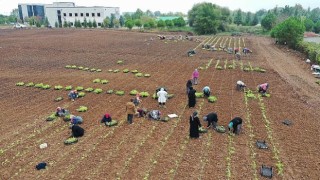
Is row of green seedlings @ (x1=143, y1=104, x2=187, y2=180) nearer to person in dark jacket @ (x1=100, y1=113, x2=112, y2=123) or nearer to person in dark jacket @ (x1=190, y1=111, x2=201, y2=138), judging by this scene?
person in dark jacket @ (x1=190, y1=111, x2=201, y2=138)

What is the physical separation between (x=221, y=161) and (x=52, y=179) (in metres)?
7.37

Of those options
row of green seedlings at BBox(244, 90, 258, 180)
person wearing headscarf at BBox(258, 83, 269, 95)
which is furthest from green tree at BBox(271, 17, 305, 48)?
row of green seedlings at BBox(244, 90, 258, 180)

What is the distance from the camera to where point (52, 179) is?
A: 12.1m

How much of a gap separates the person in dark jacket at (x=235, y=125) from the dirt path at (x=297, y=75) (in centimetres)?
844

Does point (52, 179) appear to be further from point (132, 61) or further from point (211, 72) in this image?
point (132, 61)

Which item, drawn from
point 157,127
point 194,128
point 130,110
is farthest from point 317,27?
point 130,110

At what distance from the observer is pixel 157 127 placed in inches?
671

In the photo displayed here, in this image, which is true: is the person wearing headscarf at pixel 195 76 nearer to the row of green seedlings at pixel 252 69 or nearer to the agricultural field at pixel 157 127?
the agricultural field at pixel 157 127

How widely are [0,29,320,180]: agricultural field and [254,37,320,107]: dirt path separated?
102mm

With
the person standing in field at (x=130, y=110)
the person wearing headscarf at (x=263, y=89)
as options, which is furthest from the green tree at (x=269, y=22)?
the person standing in field at (x=130, y=110)

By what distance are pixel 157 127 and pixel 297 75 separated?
19824mm

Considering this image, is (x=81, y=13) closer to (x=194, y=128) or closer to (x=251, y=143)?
(x=194, y=128)

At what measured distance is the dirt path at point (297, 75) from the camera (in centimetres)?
2288

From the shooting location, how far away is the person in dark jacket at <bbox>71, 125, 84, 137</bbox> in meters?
15.6
